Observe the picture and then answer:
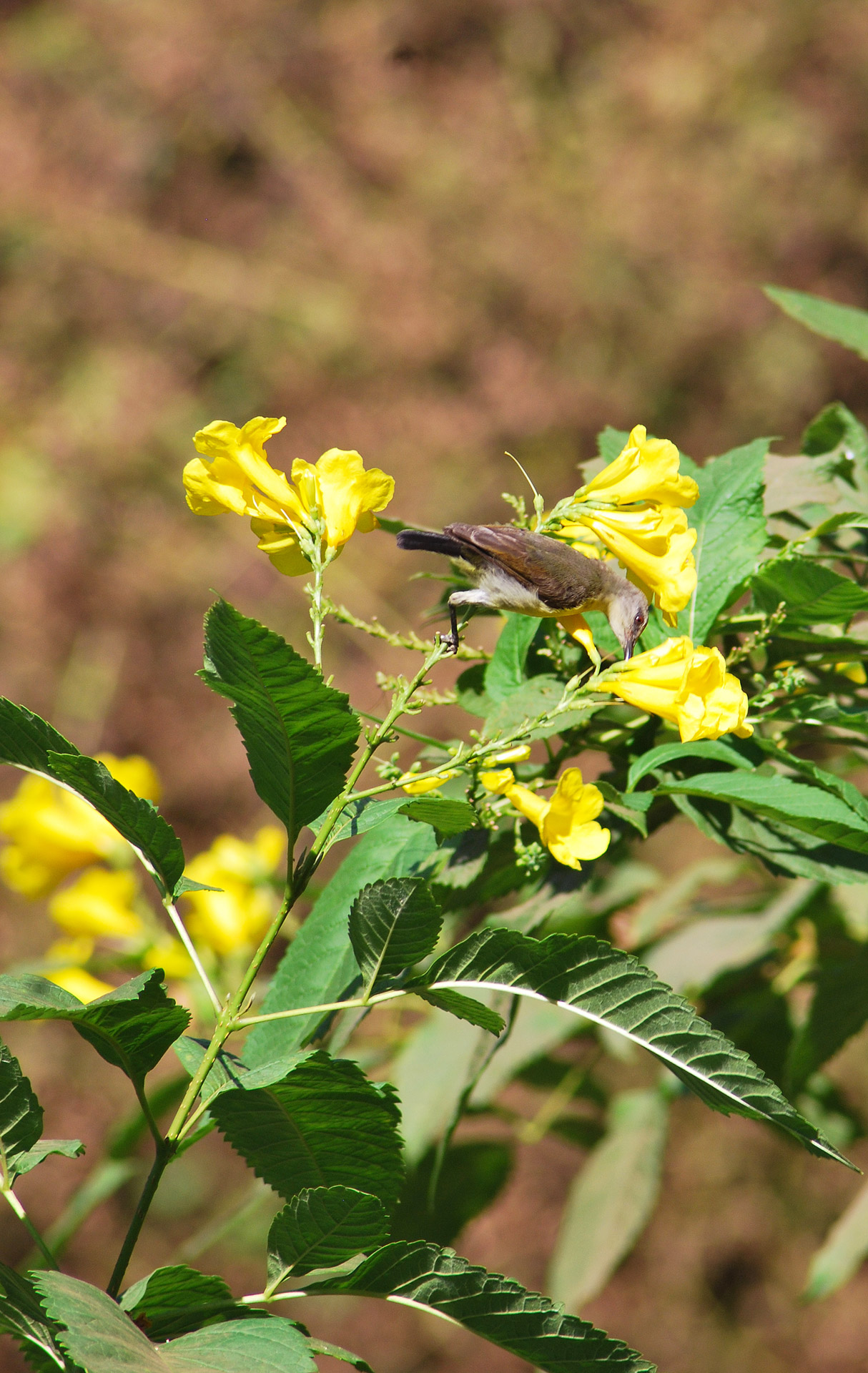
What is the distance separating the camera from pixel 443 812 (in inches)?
28.1

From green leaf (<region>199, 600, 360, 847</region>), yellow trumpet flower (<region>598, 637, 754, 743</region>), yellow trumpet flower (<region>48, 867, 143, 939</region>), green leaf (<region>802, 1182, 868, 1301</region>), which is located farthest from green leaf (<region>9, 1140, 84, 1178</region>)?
green leaf (<region>802, 1182, 868, 1301</region>)

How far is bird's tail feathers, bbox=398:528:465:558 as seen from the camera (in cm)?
81

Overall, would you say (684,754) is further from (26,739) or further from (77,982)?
(77,982)

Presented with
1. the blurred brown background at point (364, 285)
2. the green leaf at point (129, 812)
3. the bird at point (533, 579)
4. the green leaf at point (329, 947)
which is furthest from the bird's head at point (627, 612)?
the blurred brown background at point (364, 285)

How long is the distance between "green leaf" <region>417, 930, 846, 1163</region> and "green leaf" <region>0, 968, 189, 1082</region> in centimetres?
18

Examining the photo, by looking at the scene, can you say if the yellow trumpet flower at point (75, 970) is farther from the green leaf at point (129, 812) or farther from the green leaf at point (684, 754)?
the green leaf at point (684, 754)

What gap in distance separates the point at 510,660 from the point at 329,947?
0.29m

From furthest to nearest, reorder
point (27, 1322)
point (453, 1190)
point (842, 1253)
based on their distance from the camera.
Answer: point (842, 1253), point (453, 1190), point (27, 1322)

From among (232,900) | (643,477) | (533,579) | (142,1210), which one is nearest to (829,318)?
(643,477)

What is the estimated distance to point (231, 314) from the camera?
4.93 meters

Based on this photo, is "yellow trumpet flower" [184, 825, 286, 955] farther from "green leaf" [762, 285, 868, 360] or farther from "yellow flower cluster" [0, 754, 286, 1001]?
"green leaf" [762, 285, 868, 360]

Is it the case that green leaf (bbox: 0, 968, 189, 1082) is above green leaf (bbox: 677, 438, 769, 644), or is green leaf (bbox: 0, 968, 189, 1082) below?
below

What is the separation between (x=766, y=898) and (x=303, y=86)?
500cm

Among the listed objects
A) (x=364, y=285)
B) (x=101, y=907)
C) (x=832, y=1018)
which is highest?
(x=364, y=285)
